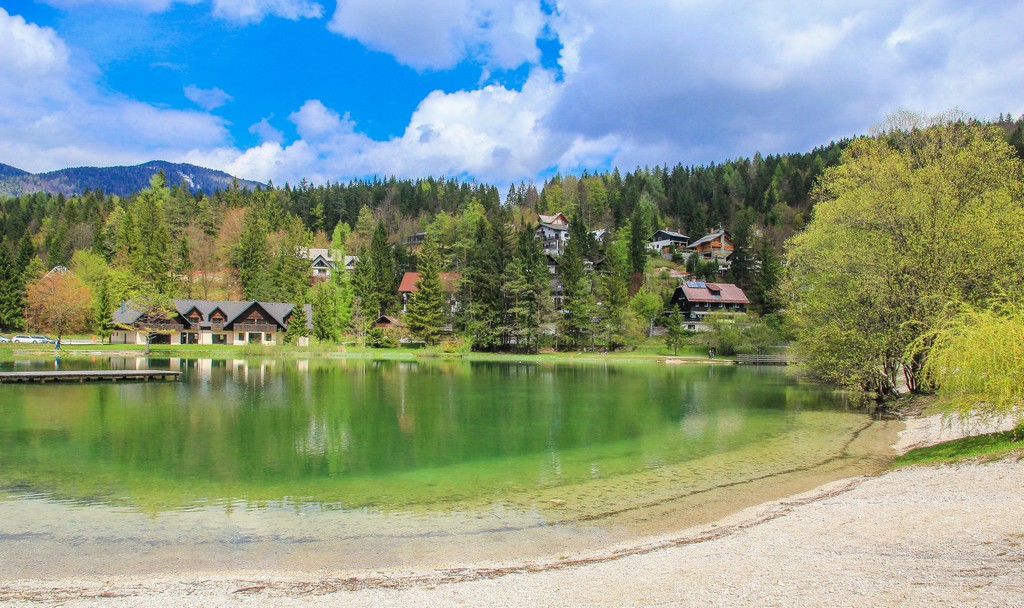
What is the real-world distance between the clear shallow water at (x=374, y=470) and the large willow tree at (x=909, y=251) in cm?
355

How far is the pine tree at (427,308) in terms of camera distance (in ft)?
254

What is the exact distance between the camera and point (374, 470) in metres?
17.4

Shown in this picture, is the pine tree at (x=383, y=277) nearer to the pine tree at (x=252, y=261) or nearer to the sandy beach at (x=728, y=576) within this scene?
the pine tree at (x=252, y=261)

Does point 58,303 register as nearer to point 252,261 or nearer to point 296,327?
point 252,261

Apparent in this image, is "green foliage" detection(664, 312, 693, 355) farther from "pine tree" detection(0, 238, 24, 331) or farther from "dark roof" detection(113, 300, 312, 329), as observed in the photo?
"pine tree" detection(0, 238, 24, 331)

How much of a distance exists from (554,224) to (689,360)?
72827 millimetres

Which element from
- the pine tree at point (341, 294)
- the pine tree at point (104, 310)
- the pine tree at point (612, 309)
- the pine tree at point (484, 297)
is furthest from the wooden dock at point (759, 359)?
the pine tree at point (104, 310)

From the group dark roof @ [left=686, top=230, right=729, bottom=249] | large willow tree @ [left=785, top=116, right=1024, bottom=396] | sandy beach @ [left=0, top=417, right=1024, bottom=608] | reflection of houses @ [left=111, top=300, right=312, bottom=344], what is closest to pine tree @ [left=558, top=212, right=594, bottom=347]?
reflection of houses @ [left=111, top=300, right=312, bottom=344]

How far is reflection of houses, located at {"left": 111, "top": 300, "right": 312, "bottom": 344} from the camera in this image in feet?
264

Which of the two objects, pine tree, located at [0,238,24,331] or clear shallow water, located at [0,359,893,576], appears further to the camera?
pine tree, located at [0,238,24,331]

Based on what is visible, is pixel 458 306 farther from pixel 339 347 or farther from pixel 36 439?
pixel 36 439

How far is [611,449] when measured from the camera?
68.4 ft

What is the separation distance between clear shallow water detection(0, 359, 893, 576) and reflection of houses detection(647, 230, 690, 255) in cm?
9355

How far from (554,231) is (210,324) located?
7251 centimetres
